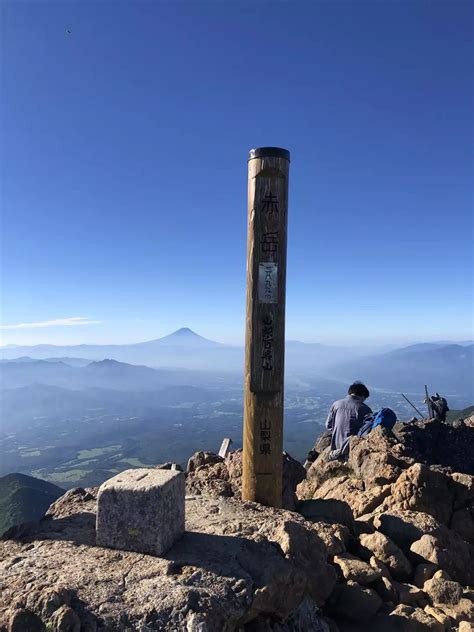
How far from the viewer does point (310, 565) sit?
437 centimetres

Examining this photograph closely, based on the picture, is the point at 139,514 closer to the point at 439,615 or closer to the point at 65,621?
the point at 65,621

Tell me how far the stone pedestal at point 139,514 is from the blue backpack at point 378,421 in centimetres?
678

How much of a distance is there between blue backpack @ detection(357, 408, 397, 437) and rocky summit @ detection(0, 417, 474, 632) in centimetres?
271

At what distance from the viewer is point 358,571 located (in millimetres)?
4840

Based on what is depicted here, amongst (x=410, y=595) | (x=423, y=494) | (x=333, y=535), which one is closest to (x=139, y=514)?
(x=333, y=535)

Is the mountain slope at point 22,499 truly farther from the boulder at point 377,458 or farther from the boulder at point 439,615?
the boulder at point 439,615

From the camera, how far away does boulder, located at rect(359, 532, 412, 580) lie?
5.25 metres

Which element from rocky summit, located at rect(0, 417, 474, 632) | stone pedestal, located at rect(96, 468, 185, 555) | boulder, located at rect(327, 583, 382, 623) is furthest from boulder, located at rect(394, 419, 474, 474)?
stone pedestal, located at rect(96, 468, 185, 555)

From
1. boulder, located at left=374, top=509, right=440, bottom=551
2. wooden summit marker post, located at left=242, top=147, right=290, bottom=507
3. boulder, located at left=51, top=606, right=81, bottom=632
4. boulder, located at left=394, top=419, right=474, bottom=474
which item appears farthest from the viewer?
boulder, located at left=394, top=419, right=474, bottom=474

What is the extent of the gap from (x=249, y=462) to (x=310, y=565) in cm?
150

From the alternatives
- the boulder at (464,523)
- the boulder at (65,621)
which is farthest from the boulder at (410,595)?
the boulder at (65,621)

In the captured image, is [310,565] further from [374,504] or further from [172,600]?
[374,504]

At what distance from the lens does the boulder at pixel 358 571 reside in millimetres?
4809

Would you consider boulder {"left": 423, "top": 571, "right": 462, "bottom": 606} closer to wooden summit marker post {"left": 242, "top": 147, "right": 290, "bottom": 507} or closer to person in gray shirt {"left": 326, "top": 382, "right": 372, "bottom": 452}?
wooden summit marker post {"left": 242, "top": 147, "right": 290, "bottom": 507}
